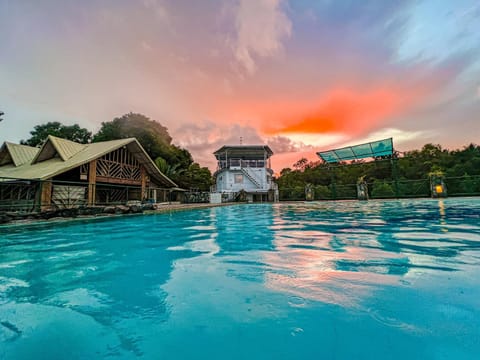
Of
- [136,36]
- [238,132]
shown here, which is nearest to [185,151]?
[238,132]

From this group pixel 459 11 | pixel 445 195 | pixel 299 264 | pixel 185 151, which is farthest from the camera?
pixel 185 151

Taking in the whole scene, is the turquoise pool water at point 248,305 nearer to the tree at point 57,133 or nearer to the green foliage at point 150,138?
the green foliage at point 150,138

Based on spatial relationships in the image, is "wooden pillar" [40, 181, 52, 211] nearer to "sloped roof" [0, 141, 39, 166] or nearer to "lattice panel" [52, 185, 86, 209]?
"lattice panel" [52, 185, 86, 209]

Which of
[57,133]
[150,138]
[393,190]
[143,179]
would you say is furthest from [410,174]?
[57,133]

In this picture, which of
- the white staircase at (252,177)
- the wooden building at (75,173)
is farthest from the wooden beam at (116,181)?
the white staircase at (252,177)

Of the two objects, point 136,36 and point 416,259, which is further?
point 136,36

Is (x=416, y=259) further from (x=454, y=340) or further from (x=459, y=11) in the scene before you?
(x=459, y=11)

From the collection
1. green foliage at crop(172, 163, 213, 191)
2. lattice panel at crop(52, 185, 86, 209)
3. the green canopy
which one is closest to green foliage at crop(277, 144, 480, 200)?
the green canopy

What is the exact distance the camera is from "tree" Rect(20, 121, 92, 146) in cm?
2912

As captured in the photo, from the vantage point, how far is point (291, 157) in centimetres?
4425

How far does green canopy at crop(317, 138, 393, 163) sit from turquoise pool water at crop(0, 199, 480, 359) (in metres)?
18.3

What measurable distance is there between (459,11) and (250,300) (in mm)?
13055

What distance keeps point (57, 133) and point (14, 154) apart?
45.7ft

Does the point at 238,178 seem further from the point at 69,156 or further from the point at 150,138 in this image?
the point at 69,156
